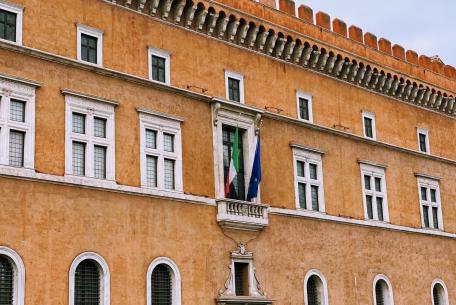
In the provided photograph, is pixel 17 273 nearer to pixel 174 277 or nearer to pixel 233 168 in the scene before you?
pixel 174 277

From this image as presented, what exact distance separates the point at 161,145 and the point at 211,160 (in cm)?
161

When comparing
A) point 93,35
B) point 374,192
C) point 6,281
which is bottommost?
point 6,281

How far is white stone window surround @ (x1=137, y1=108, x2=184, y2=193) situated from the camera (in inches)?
728

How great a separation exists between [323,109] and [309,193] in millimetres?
2958

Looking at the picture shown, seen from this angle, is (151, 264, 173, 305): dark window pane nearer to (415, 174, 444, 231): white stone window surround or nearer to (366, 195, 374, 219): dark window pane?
(366, 195, 374, 219): dark window pane

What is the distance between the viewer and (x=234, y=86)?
21219mm

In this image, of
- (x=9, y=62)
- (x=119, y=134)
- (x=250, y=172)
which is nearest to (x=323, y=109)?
(x=250, y=172)

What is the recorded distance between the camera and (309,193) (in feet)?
72.4

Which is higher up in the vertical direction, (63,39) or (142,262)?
(63,39)

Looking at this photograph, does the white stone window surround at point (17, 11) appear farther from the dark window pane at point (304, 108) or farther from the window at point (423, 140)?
the window at point (423, 140)

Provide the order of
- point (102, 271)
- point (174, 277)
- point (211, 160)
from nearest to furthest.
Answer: point (102, 271) < point (174, 277) < point (211, 160)

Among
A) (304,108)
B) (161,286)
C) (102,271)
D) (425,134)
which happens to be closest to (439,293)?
A: (425,134)

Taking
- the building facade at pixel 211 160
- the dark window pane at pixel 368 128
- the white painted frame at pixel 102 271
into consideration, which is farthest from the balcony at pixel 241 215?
the dark window pane at pixel 368 128

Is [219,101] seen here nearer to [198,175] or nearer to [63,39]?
[198,175]
